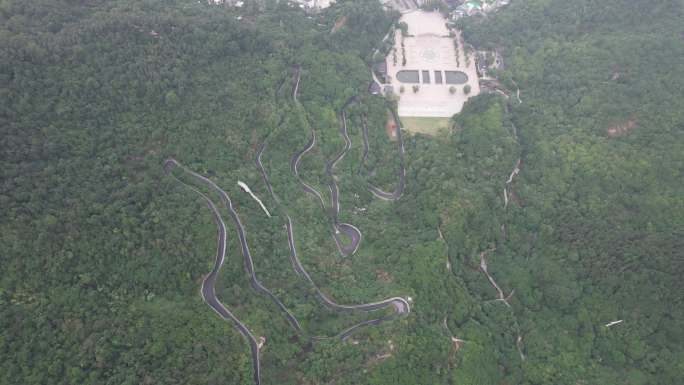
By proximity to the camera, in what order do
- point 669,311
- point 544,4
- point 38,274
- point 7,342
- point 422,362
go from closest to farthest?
point 7,342
point 38,274
point 422,362
point 669,311
point 544,4

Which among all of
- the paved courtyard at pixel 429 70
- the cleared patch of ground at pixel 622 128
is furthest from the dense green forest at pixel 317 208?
the paved courtyard at pixel 429 70

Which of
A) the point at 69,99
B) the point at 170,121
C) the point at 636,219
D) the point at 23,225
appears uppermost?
the point at 69,99

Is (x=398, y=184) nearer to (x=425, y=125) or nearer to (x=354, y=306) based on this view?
(x=425, y=125)

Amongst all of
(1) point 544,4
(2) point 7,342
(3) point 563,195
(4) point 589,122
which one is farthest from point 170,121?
(1) point 544,4

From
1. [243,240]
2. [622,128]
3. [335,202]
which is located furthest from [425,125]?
[243,240]

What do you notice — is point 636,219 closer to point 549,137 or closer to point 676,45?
point 549,137

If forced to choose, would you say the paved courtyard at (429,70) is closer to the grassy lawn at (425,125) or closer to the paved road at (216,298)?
the grassy lawn at (425,125)

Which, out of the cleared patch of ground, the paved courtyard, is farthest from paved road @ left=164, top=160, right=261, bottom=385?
the cleared patch of ground

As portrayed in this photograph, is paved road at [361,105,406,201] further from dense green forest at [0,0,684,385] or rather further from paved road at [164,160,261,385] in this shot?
paved road at [164,160,261,385]
